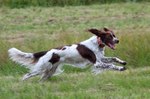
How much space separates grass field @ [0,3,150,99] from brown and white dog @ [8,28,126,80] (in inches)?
7.4

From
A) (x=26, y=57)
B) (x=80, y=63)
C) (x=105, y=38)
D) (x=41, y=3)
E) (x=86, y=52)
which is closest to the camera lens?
(x=105, y=38)

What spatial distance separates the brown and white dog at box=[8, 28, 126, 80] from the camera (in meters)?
8.95

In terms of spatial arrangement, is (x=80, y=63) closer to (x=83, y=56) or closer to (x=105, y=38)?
(x=83, y=56)

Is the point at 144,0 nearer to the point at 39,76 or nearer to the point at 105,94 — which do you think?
the point at 39,76

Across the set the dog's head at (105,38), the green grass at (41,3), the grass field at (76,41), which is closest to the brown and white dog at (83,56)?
the dog's head at (105,38)

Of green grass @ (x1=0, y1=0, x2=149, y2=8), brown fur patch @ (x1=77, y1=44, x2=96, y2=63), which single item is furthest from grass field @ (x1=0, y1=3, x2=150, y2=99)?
green grass @ (x1=0, y1=0, x2=149, y2=8)

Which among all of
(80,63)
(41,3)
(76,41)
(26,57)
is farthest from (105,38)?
(41,3)

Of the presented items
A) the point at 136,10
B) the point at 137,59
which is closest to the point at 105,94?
the point at 137,59

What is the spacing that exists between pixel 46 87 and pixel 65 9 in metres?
9.85

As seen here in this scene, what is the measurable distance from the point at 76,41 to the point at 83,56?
3.02 m

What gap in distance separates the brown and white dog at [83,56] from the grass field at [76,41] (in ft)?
0.62

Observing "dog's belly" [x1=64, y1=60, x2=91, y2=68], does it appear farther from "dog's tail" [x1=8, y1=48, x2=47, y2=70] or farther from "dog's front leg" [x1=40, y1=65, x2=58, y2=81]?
"dog's tail" [x1=8, y1=48, x2=47, y2=70]

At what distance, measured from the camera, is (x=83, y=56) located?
9062 mm

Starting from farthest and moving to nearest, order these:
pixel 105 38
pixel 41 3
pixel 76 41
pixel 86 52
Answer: pixel 41 3 < pixel 76 41 < pixel 86 52 < pixel 105 38
